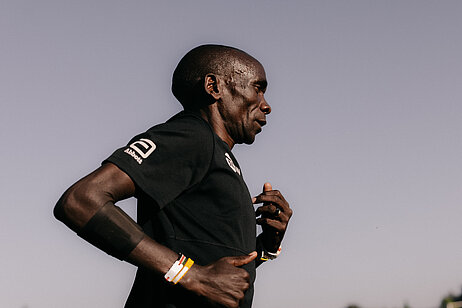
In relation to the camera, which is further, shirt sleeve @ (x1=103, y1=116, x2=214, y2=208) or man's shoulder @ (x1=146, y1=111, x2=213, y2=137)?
man's shoulder @ (x1=146, y1=111, x2=213, y2=137)

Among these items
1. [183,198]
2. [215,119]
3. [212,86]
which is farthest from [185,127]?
[212,86]

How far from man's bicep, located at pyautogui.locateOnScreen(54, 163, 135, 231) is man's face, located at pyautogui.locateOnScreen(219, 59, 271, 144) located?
1.31 metres

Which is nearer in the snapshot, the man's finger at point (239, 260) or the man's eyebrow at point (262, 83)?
the man's finger at point (239, 260)

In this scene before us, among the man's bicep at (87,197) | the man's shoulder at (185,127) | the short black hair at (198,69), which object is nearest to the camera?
the man's bicep at (87,197)

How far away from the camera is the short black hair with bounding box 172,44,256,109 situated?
4215mm

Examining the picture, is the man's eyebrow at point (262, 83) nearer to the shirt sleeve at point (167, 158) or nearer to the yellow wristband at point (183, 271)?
the shirt sleeve at point (167, 158)

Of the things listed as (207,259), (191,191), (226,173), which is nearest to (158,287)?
(207,259)

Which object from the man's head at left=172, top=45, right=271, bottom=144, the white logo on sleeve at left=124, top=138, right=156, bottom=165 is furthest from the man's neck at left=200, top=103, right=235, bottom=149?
the white logo on sleeve at left=124, top=138, right=156, bottom=165

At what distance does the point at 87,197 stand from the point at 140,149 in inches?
16.0

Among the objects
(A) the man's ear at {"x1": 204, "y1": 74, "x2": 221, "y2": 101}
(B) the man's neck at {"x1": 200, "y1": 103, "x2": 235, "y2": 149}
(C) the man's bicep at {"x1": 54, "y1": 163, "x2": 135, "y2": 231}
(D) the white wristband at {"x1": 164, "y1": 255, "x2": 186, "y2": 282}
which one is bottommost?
(D) the white wristband at {"x1": 164, "y1": 255, "x2": 186, "y2": 282}

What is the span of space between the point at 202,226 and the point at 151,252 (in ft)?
1.39

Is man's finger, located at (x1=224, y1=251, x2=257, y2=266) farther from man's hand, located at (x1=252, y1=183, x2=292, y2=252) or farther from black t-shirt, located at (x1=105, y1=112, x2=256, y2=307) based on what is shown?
man's hand, located at (x1=252, y1=183, x2=292, y2=252)

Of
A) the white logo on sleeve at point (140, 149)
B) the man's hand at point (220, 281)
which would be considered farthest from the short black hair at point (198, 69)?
the man's hand at point (220, 281)

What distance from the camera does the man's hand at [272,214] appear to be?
4.29 m
